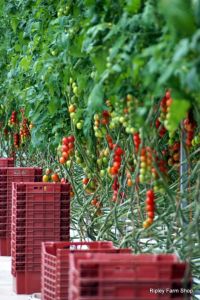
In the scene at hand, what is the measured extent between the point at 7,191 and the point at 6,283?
1.39 meters

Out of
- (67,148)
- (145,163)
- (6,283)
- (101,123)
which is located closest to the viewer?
(145,163)

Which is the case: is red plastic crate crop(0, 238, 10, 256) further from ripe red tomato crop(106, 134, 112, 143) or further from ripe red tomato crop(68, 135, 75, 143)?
ripe red tomato crop(106, 134, 112, 143)

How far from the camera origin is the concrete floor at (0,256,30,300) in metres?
6.18

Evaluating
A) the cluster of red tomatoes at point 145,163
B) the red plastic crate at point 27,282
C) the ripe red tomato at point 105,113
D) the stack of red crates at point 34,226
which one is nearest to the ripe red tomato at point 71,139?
the stack of red crates at point 34,226

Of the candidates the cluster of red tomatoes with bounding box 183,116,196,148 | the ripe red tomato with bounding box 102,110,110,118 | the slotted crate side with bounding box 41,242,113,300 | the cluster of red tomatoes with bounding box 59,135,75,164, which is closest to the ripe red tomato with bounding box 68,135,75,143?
the cluster of red tomatoes with bounding box 59,135,75,164

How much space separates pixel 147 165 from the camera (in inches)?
165

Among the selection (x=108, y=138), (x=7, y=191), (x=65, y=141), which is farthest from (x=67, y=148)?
(x=7, y=191)

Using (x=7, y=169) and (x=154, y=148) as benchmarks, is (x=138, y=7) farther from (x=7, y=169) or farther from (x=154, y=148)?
(x=7, y=169)

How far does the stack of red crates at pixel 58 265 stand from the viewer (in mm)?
4531

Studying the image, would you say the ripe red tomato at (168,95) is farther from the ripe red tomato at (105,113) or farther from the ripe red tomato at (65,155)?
the ripe red tomato at (65,155)

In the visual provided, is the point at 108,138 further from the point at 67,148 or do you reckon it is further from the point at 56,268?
the point at 56,268

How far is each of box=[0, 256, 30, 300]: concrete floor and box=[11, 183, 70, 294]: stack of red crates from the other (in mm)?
84

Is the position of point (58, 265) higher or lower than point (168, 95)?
lower

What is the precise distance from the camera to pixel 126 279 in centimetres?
333
